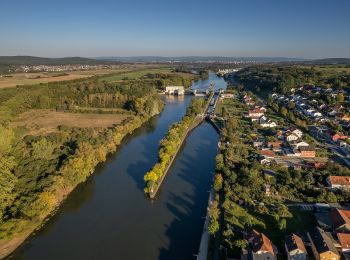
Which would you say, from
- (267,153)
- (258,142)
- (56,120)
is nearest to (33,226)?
(267,153)

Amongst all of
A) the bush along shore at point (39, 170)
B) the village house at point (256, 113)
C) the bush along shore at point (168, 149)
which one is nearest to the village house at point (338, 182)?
the bush along shore at point (168, 149)

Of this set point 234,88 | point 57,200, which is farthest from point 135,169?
point 234,88

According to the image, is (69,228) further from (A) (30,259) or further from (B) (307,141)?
(B) (307,141)

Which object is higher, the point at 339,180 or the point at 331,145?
the point at 339,180

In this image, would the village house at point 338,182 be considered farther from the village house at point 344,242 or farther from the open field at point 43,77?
the open field at point 43,77

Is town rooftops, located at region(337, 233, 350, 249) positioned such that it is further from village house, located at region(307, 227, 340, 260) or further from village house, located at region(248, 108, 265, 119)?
village house, located at region(248, 108, 265, 119)

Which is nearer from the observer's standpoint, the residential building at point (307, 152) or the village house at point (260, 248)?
the village house at point (260, 248)

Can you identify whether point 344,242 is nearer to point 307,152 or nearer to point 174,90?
point 307,152
